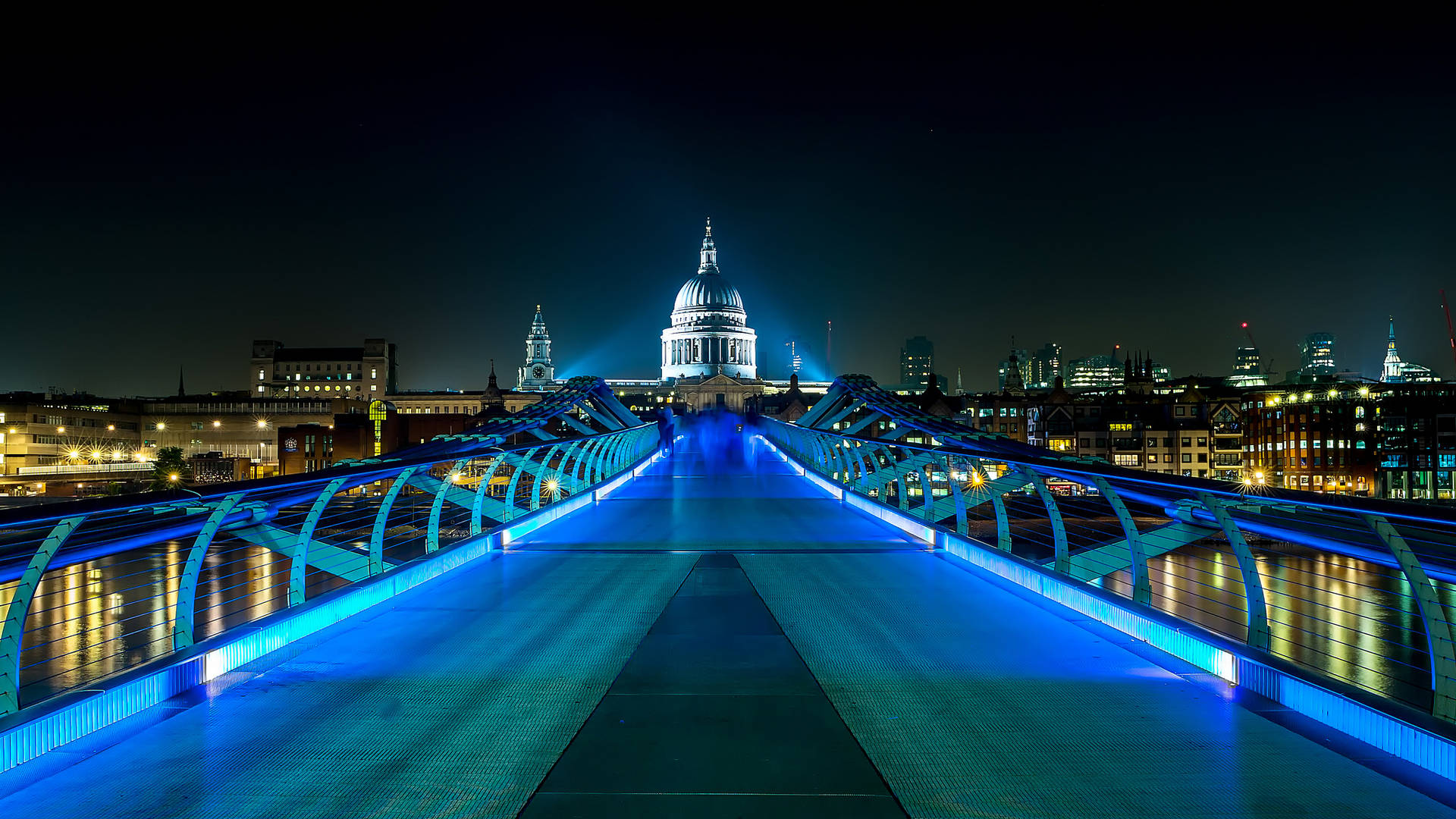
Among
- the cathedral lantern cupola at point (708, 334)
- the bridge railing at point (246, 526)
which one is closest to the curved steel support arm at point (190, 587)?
the bridge railing at point (246, 526)

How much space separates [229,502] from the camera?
543cm

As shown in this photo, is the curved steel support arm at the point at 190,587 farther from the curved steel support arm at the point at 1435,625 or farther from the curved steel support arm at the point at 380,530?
the curved steel support arm at the point at 1435,625

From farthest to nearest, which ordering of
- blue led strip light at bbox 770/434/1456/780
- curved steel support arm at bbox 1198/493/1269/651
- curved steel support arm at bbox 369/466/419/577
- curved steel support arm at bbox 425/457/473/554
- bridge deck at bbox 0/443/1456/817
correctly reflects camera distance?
curved steel support arm at bbox 425/457/473/554 → curved steel support arm at bbox 369/466/419/577 → curved steel support arm at bbox 1198/493/1269/651 → blue led strip light at bbox 770/434/1456/780 → bridge deck at bbox 0/443/1456/817

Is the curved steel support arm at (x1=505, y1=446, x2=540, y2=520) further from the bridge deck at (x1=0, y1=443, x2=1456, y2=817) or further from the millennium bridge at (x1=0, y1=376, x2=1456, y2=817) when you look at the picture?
the bridge deck at (x1=0, y1=443, x2=1456, y2=817)

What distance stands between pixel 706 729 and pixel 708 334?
165 metres

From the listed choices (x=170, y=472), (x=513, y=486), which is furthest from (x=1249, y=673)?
(x=170, y=472)

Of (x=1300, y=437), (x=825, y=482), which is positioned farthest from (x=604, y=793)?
(x=1300, y=437)

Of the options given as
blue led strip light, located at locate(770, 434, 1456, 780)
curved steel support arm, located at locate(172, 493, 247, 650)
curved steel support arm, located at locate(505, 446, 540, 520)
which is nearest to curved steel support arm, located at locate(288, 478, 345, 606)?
curved steel support arm, located at locate(172, 493, 247, 650)

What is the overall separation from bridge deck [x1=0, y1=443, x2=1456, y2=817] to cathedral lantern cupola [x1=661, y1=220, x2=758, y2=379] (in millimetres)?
154083

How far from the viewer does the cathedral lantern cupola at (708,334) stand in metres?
168

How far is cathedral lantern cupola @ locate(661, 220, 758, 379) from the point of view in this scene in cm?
16825

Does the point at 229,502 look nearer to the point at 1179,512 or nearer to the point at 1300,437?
the point at 1179,512

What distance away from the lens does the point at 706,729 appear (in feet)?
14.3

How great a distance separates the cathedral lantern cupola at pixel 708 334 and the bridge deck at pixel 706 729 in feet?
506
